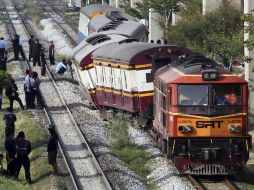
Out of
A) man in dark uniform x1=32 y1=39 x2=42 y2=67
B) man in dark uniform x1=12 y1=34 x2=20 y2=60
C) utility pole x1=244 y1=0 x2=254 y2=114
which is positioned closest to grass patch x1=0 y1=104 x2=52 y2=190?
utility pole x1=244 y1=0 x2=254 y2=114

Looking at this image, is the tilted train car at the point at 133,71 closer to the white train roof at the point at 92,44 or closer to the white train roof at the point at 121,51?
the white train roof at the point at 121,51

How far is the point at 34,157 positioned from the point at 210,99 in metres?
6.07

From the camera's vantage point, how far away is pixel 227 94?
18.4 meters

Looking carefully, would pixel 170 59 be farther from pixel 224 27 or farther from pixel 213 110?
pixel 224 27

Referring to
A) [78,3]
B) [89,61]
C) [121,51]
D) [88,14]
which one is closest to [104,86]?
[89,61]

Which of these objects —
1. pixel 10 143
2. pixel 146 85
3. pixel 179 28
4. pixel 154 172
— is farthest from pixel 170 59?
pixel 179 28

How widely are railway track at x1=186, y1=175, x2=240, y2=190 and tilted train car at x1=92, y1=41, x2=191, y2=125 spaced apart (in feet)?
15.5

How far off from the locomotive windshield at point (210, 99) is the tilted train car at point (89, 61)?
31.4ft

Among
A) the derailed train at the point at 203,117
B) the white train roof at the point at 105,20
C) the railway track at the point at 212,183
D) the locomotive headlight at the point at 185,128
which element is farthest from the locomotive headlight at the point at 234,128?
the white train roof at the point at 105,20

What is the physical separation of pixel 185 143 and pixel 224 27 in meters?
14.4

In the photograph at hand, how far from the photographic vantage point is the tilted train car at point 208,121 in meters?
18.3

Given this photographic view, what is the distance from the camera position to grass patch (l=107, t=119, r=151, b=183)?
68.5 feet

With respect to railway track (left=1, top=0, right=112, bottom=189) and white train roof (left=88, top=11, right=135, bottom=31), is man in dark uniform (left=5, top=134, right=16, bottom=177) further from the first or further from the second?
white train roof (left=88, top=11, right=135, bottom=31)

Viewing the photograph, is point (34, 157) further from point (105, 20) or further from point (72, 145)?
point (105, 20)
